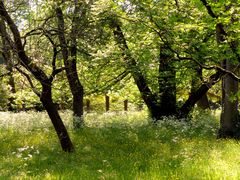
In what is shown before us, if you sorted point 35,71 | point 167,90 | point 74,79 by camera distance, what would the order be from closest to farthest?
point 35,71, point 74,79, point 167,90

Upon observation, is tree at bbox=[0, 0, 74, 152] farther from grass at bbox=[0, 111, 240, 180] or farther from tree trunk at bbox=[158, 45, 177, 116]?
tree trunk at bbox=[158, 45, 177, 116]

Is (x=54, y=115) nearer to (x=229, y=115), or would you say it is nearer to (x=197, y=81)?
(x=229, y=115)

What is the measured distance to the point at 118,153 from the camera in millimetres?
11188

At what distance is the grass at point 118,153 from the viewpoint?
847 centimetres

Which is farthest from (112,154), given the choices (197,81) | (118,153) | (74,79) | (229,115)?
(197,81)

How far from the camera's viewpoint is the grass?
847 cm

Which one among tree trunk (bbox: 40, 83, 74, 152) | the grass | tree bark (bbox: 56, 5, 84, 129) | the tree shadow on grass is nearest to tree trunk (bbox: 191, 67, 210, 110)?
the grass

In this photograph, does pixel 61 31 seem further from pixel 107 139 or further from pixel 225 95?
pixel 225 95

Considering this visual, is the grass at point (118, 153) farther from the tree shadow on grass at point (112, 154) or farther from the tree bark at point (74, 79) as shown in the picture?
the tree bark at point (74, 79)

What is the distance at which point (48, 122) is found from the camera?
1689 cm

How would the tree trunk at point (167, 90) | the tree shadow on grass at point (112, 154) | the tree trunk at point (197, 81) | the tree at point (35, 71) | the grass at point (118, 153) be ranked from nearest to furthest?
1. the grass at point (118, 153)
2. the tree shadow on grass at point (112, 154)
3. the tree at point (35, 71)
4. the tree trunk at point (197, 81)
5. the tree trunk at point (167, 90)

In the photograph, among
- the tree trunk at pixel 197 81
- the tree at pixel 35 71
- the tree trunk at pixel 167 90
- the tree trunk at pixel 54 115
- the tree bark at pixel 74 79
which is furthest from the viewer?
Answer: the tree trunk at pixel 167 90

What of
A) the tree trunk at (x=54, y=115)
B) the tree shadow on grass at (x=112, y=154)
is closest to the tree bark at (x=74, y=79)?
the tree shadow on grass at (x=112, y=154)

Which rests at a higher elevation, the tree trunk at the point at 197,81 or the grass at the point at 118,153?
the tree trunk at the point at 197,81
